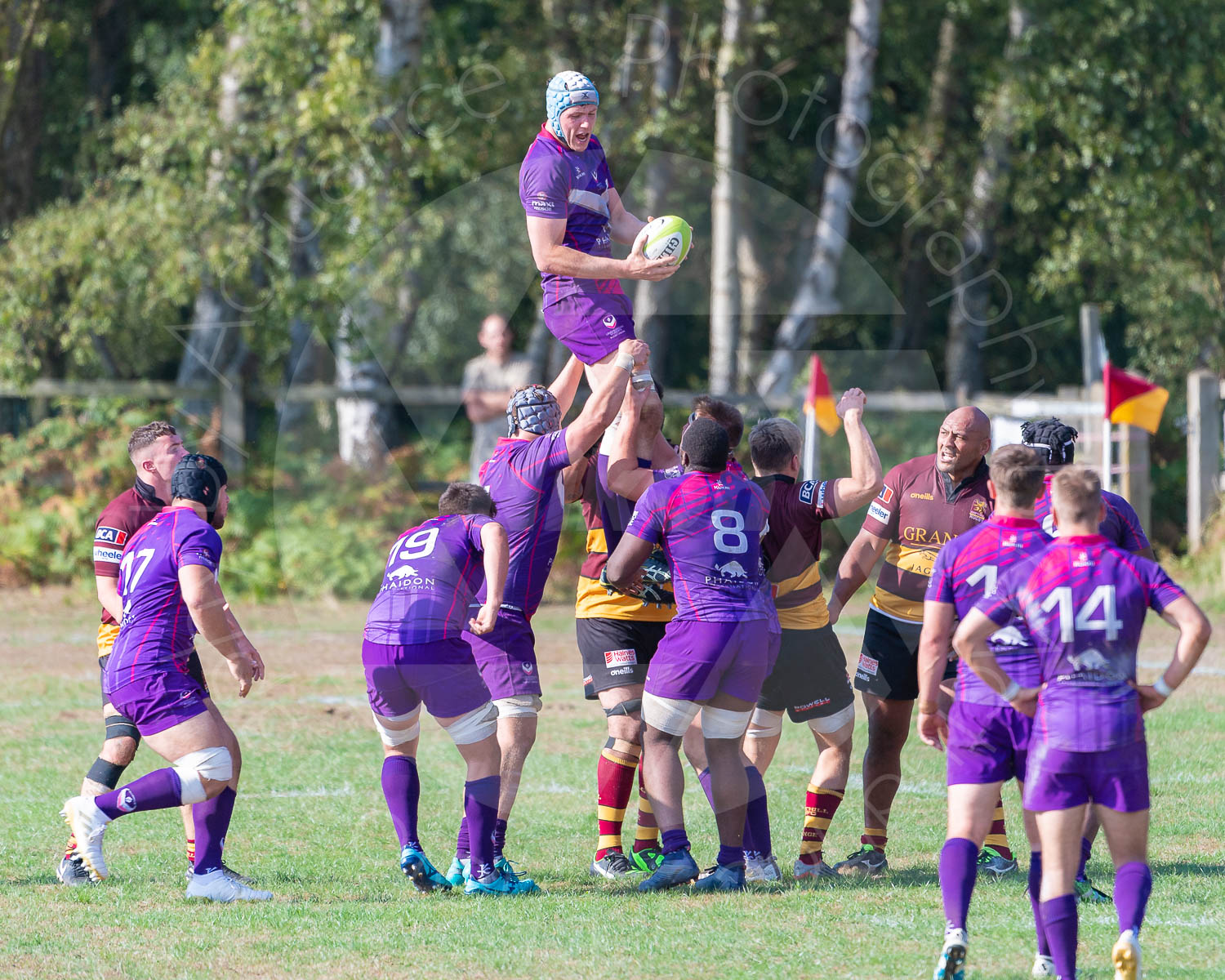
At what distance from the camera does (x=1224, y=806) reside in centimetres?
792

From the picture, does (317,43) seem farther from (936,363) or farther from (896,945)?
(896,945)

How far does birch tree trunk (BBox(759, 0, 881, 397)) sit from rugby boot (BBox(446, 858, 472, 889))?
42.9 ft

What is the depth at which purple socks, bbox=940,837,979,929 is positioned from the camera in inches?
198

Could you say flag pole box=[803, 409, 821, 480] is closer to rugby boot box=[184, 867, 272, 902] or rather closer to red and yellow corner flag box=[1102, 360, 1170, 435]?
red and yellow corner flag box=[1102, 360, 1170, 435]

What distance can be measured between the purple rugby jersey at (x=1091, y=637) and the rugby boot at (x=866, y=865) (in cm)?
208

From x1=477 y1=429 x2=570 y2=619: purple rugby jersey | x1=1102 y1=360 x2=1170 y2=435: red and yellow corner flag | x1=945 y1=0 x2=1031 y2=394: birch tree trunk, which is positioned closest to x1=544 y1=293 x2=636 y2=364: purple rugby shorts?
x1=477 y1=429 x2=570 y2=619: purple rugby jersey

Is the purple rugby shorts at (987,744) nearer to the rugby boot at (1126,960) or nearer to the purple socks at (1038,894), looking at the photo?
the purple socks at (1038,894)

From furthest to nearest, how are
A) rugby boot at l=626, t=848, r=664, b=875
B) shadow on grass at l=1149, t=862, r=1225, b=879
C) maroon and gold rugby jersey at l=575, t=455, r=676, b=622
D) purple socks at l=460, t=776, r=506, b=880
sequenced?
1. maroon and gold rugby jersey at l=575, t=455, r=676, b=622
2. rugby boot at l=626, t=848, r=664, b=875
3. shadow on grass at l=1149, t=862, r=1225, b=879
4. purple socks at l=460, t=776, r=506, b=880

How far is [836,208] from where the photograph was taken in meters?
19.9

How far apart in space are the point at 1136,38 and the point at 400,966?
16857mm

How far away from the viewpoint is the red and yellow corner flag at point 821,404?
15304 mm

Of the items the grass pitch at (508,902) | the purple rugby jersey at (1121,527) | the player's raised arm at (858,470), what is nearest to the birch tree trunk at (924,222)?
the grass pitch at (508,902)

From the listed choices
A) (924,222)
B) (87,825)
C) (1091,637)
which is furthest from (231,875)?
(924,222)

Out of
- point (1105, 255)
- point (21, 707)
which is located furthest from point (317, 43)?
point (1105, 255)
